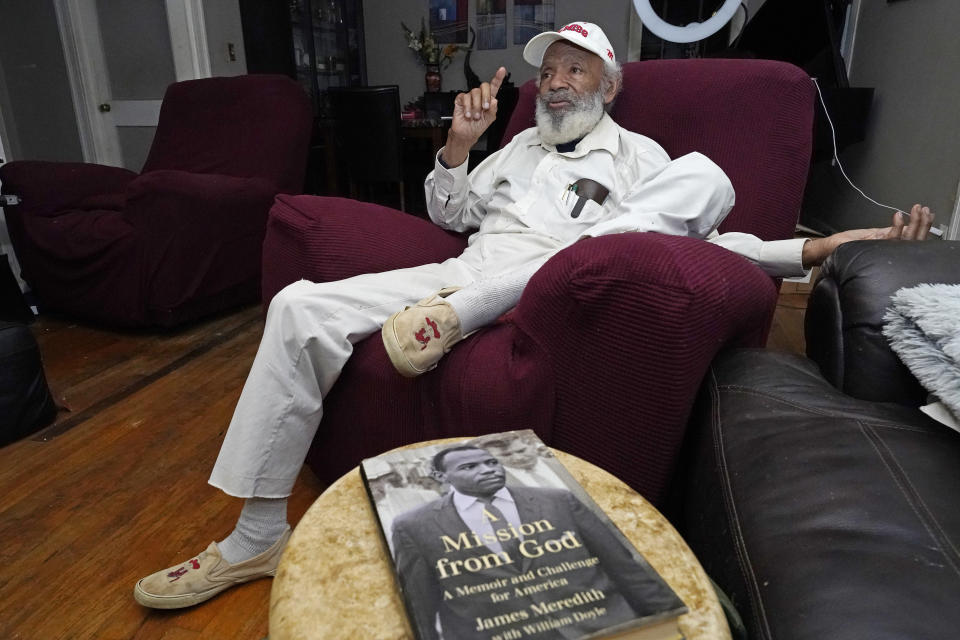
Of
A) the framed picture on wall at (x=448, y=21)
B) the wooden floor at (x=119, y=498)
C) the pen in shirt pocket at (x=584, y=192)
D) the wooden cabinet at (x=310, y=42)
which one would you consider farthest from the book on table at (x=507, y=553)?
the framed picture on wall at (x=448, y=21)

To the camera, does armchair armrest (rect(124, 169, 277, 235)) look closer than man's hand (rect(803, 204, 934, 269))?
No

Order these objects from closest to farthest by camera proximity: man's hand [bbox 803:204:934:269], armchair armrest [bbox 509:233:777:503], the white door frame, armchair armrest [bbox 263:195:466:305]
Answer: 1. armchair armrest [bbox 509:233:777:503]
2. man's hand [bbox 803:204:934:269]
3. armchair armrest [bbox 263:195:466:305]
4. the white door frame

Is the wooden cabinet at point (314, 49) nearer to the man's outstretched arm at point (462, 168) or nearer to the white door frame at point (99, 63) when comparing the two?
the white door frame at point (99, 63)

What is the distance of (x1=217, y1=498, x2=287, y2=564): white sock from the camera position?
3.54 ft

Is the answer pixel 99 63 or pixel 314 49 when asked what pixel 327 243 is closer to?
pixel 99 63

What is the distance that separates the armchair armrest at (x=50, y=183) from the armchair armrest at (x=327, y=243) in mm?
1757

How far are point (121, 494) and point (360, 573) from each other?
46.6 inches

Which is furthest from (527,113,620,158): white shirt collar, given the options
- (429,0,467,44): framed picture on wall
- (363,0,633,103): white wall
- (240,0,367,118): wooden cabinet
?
(429,0,467,44): framed picture on wall

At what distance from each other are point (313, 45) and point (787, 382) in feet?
16.0

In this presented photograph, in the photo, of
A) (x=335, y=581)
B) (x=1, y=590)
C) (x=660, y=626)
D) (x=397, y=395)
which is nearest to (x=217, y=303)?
(x=1, y=590)

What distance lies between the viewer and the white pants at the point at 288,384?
3.41 ft

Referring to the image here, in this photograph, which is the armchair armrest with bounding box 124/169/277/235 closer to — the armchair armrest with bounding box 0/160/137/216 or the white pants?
the armchair armrest with bounding box 0/160/137/216

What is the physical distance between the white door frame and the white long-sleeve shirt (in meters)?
2.75

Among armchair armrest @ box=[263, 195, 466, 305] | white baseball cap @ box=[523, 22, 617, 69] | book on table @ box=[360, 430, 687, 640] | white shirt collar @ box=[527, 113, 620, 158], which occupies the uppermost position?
white baseball cap @ box=[523, 22, 617, 69]
